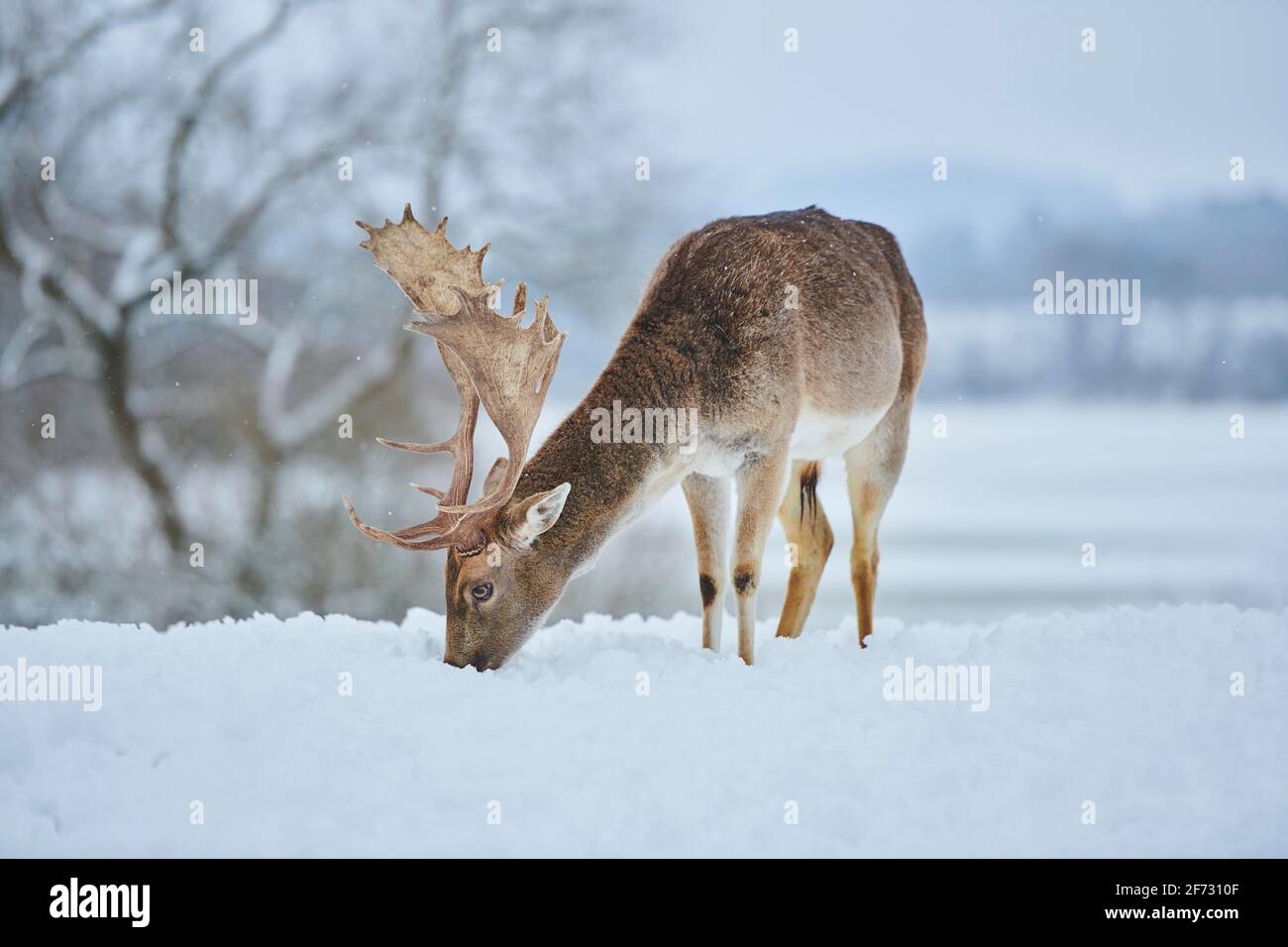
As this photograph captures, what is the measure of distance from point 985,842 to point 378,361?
458 inches

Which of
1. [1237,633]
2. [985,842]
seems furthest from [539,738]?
[1237,633]

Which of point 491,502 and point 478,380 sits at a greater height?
point 478,380

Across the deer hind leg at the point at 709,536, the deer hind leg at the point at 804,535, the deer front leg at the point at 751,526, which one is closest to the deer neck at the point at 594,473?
the deer front leg at the point at 751,526

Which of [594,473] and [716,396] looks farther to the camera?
[716,396]

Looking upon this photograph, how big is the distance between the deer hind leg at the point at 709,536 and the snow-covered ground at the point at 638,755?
385 mm

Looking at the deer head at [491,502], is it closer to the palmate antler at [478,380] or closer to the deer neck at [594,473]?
the palmate antler at [478,380]

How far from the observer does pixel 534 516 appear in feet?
18.4

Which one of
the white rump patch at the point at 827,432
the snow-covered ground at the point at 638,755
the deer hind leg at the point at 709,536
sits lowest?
the snow-covered ground at the point at 638,755

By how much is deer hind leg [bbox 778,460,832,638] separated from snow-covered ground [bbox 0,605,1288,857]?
1.33 metres

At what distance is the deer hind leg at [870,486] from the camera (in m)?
7.61

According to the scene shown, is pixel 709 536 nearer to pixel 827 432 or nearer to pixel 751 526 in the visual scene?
pixel 751 526

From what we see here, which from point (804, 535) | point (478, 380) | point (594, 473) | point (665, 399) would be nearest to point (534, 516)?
point (594, 473)

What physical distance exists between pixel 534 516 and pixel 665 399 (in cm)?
89

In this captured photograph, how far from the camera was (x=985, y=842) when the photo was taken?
4410 mm
